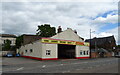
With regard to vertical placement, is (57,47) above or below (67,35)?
below

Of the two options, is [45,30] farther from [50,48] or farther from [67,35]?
[50,48]

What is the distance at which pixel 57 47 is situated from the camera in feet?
95.1

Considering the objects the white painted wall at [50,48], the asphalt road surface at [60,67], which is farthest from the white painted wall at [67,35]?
the asphalt road surface at [60,67]

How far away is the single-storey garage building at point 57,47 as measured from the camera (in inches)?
1047

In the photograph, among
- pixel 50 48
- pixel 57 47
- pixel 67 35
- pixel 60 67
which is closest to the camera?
pixel 60 67

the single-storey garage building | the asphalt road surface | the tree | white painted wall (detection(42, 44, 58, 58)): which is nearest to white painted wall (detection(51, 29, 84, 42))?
the single-storey garage building

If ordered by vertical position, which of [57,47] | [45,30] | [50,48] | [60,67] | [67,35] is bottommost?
[60,67]

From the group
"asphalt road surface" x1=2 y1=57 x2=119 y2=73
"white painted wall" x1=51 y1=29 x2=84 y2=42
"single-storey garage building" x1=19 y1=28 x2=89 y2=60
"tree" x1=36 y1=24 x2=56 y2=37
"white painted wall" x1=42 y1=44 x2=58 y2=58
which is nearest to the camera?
"asphalt road surface" x1=2 y1=57 x2=119 y2=73

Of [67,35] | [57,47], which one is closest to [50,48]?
[57,47]

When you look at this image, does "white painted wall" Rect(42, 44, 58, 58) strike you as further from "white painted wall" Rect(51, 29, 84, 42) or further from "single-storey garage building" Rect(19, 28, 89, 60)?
"white painted wall" Rect(51, 29, 84, 42)

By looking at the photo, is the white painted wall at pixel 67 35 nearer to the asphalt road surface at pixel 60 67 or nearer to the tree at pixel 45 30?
the asphalt road surface at pixel 60 67

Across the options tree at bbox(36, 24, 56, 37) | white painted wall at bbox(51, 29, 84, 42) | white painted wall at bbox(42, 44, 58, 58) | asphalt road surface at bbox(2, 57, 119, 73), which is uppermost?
tree at bbox(36, 24, 56, 37)

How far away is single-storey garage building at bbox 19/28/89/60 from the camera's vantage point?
87.3 feet

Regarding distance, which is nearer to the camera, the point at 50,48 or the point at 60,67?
the point at 60,67
